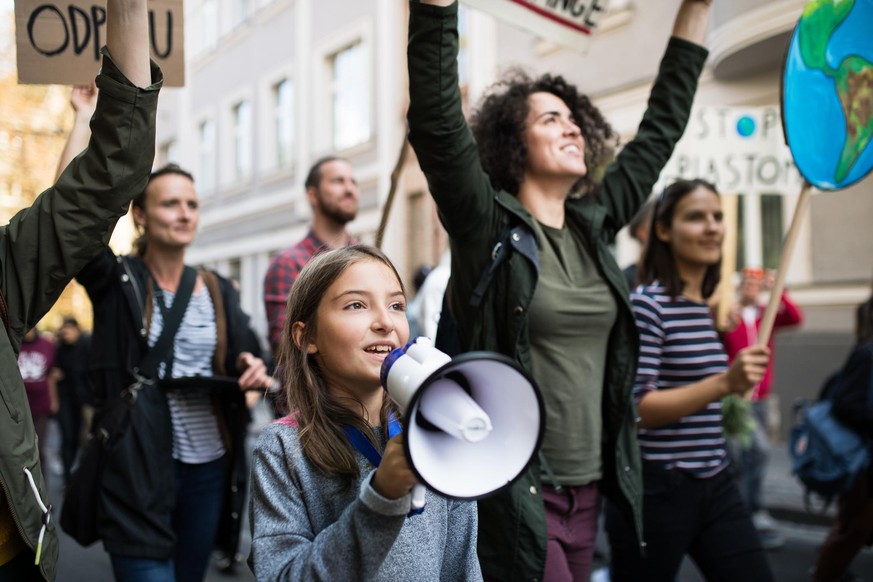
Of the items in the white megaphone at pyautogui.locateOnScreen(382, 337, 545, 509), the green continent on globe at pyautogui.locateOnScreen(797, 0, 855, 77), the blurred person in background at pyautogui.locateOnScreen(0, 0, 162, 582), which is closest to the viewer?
the white megaphone at pyautogui.locateOnScreen(382, 337, 545, 509)

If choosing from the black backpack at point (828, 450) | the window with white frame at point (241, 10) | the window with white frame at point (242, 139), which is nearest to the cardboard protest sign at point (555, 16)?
the black backpack at point (828, 450)

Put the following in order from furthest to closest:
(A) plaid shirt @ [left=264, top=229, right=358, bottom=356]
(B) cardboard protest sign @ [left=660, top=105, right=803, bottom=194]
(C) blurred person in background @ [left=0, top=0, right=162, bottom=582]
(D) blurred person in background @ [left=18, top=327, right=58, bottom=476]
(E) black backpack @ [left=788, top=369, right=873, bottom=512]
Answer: (D) blurred person in background @ [left=18, top=327, right=58, bottom=476] → (B) cardboard protest sign @ [left=660, top=105, right=803, bottom=194] → (E) black backpack @ [left=788, top=369, right=873, bottom=512] → (A) plaid shirt @ [left=264, top=229, right=358, bottom=356] → (C) blurred person in background @ [left=0, top=0, right=162, bottom=582]

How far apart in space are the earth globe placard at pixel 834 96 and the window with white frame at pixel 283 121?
17490mm

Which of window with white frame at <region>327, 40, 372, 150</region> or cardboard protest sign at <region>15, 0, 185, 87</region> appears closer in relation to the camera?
cardboard protest sign at <region>15, 0, 185, 87</region>

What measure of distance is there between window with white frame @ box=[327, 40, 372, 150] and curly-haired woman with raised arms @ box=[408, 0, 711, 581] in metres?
14.5

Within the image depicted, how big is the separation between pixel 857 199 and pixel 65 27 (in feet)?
28.8

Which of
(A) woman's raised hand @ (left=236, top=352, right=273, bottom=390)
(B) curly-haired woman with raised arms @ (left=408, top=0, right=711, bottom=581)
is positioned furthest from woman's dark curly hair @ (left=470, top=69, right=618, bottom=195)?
(A) woman's raised hand @ (left=236, top=352, right=273, bottom=390)

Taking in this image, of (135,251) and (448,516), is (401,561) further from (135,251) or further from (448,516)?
(135,251)

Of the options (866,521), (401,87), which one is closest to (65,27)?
(866,521)

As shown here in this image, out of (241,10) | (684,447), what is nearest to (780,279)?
(684,447)

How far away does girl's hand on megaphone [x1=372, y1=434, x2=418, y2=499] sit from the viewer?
1345 millimetres

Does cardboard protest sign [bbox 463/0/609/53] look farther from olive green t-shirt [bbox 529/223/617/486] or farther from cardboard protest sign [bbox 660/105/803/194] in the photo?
cardboard protest sign [bbox 660/105/803/194]

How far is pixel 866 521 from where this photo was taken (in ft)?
13.5

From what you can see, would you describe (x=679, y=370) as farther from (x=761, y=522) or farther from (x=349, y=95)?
(x=349, y=95)
